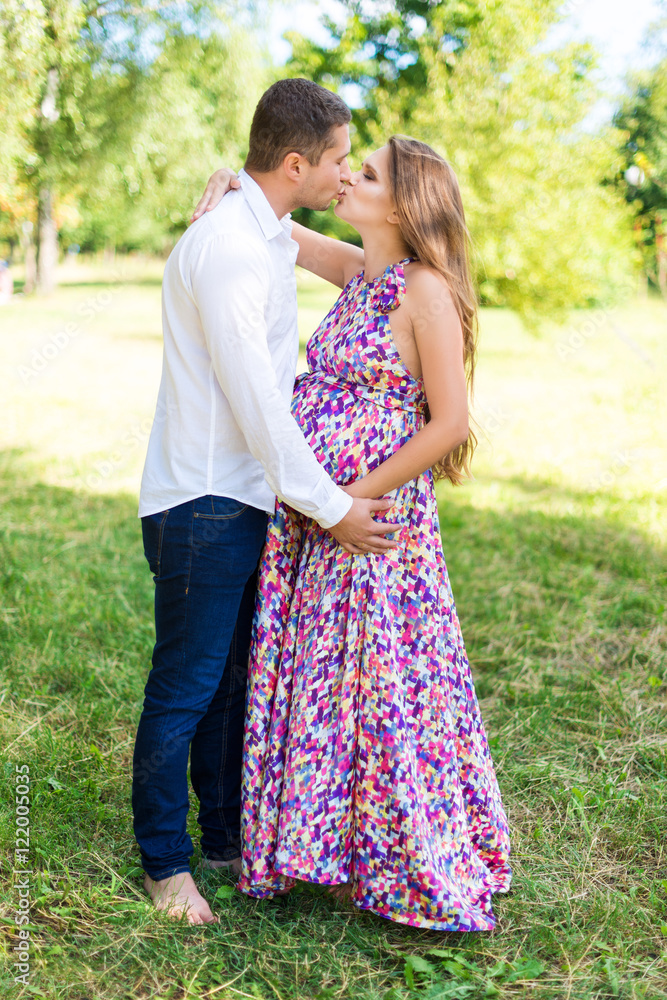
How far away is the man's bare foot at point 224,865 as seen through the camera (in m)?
2.38

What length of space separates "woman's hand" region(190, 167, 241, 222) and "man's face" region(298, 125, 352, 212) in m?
0.18

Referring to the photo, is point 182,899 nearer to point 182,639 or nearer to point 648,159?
point 182,639

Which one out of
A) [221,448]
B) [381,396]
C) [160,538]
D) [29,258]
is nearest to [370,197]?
[381,396]

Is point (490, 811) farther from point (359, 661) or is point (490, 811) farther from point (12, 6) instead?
point (12, 6)

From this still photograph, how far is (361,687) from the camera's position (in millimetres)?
2137

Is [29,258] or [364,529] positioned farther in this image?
[29,258]

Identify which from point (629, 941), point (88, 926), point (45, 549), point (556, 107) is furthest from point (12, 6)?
point (629, 941)

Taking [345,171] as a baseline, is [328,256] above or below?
below

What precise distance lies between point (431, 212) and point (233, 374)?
688mm

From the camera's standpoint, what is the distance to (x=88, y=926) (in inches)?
81.8

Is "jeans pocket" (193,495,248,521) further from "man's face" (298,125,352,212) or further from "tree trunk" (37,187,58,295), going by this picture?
"tree trunk" (37,187,58,295)

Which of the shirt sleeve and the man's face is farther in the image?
the man's face

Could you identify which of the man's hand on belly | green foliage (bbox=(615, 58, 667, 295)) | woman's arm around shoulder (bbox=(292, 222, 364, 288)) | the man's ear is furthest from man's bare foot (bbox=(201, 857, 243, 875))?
green foliage (bbox=(615, 58, 667, 295))

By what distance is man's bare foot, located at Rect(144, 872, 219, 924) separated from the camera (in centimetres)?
212
